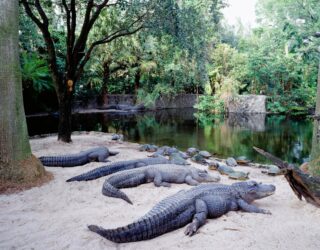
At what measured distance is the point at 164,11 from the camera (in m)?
9.75

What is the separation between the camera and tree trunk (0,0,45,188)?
5.17 m

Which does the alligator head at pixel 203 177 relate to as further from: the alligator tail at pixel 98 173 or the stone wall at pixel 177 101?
the stone wall at pixel 177 101

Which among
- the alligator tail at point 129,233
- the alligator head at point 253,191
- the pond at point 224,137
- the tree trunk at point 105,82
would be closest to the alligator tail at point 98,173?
the alligator tail at point 129,233

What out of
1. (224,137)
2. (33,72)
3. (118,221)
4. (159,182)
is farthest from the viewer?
(33,72)

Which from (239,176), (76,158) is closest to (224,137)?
(239,176)

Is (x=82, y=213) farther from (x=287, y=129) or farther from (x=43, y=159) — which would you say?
(x=287, y=129)

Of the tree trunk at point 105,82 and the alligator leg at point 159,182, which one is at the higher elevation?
the tree trunk at point 105,82

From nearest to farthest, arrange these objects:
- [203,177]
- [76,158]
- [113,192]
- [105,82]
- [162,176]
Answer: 1. [113,192]
2. [162,176]
3. [203,177]
4. [76,158]
5. [105,82]

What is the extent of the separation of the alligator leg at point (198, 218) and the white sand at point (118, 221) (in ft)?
0.21

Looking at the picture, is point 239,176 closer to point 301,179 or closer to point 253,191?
point 253,191

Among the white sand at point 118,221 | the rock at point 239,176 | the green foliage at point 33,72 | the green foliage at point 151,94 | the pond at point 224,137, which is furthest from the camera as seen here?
the green foliage at point 151,94

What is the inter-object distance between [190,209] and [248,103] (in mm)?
23791

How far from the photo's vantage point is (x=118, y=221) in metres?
3.92

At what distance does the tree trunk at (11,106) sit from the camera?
17.0ft
